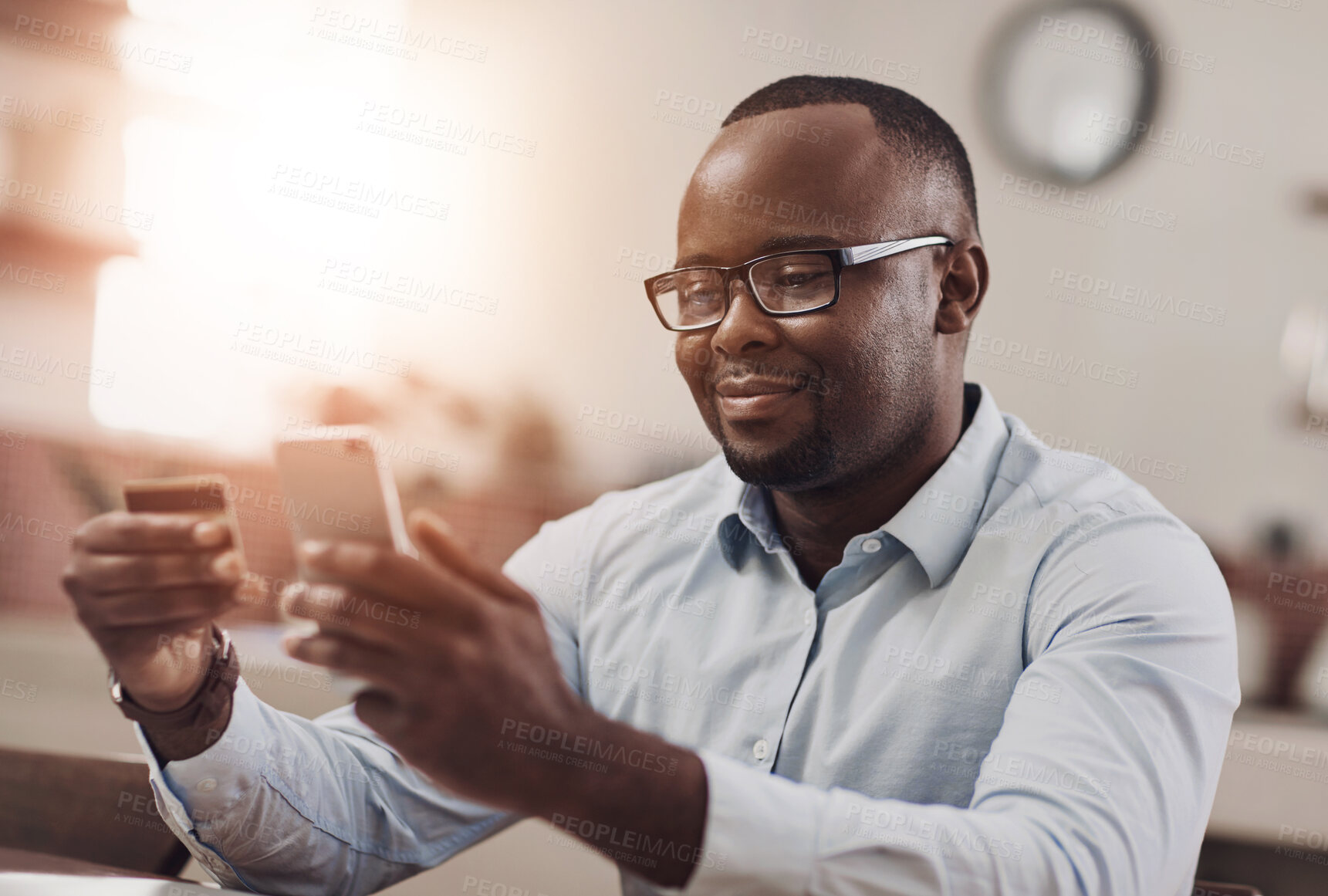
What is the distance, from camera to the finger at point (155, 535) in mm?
925

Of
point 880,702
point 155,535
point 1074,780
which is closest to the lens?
point 1074,780

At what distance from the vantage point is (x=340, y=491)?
79 cm

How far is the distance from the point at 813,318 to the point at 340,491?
629 mm

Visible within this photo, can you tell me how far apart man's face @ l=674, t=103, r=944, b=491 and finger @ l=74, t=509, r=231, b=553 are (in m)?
0.62

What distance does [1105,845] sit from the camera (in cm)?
74

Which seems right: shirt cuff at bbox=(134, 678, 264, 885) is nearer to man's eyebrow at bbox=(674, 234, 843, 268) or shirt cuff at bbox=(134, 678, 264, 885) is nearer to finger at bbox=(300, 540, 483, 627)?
finger at bbox=(300, 540, 483, 627)

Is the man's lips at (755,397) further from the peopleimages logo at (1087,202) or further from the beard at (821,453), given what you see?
the peopleimages logo at (1087,202)

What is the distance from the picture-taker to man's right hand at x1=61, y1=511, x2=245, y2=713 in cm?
93

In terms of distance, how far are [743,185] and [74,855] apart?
129 centimetres

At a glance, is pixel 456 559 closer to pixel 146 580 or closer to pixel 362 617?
pixel 362 617

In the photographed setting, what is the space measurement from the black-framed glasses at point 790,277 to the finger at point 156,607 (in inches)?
26.1

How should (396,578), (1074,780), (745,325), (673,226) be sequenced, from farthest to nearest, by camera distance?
(673,226), (745,325), (1074,780), (396,578)

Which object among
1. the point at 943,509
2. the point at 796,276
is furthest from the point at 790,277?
the point at 943,509

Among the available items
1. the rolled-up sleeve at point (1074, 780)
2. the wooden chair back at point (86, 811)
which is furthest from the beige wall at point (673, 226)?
the rolled-up sleeve at point (1074, 780)
